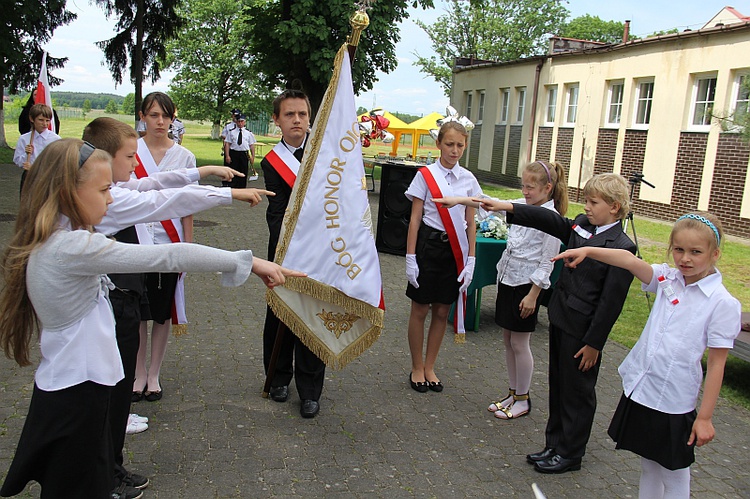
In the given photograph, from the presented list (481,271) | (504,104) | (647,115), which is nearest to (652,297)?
(481,271)

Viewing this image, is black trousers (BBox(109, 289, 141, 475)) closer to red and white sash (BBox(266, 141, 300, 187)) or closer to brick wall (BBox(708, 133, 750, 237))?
red and white sash (BBox(266, 141, 300, 187))

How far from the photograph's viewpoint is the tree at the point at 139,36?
22.3 m

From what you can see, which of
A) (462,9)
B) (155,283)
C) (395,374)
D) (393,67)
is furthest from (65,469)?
(462,9)

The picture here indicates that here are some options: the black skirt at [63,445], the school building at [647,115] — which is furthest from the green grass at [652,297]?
the black skirt at [63,445]

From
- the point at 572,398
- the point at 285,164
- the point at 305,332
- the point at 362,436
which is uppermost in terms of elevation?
the point at 285,164

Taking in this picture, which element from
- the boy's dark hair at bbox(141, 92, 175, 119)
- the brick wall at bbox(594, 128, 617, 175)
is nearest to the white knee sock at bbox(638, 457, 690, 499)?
the boy's dark hair at bbox(141, 92, 175, 119)

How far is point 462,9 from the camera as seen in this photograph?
53062mm

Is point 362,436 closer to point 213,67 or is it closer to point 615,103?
point 615,103

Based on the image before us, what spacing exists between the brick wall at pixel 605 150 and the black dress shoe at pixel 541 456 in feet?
55.0

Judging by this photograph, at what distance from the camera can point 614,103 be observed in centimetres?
1981

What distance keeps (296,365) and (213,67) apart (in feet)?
177

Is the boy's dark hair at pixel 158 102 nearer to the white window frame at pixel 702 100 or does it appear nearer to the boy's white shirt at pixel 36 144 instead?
the boy's white shirt at pixel 36 144

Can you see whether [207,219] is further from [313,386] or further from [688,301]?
[688,301]

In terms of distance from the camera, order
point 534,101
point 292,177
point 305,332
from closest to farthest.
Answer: point 305,332, point 292,177, point 534,101
